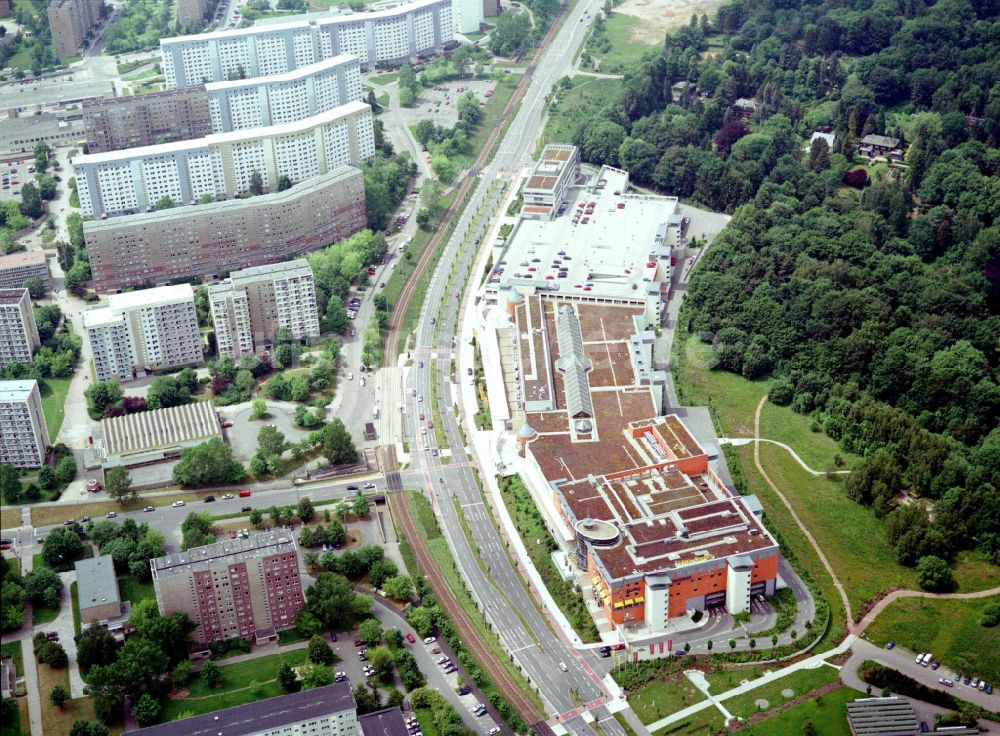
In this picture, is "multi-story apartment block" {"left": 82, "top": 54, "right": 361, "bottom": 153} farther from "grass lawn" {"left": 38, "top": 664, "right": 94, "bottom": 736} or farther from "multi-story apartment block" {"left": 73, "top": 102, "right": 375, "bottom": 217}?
"grass lawn" {"left": 38, "top": 664, "right": 94, "bottom": 736}

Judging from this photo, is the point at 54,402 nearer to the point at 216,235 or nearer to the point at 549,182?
the point at 216,235

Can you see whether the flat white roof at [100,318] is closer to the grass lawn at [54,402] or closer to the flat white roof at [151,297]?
the flat white roof at [151,297]

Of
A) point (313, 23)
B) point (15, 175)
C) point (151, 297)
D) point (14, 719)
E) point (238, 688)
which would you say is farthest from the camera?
point (313, 23)

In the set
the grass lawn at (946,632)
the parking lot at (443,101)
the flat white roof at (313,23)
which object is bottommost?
the grass lawn at (946,632)

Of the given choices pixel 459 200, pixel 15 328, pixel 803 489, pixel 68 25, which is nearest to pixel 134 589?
pixel 15 328

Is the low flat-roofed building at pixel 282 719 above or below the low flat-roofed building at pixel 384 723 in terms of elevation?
above

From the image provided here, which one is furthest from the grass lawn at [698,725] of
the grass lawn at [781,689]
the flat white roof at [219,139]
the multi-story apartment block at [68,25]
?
the multi-story apartment block at [68,25]
